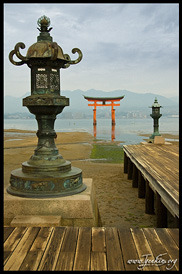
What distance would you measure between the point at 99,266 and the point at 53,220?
1502 mm

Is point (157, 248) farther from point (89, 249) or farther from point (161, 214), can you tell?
point (161, 214)

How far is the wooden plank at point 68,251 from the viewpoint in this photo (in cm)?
256

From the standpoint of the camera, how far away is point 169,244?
2.96 m

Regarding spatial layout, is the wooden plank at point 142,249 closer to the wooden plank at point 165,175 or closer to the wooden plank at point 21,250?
the wooden plank at point 165,175

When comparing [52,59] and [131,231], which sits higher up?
[52,59]

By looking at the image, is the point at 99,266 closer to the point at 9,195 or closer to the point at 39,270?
the point at 39,270

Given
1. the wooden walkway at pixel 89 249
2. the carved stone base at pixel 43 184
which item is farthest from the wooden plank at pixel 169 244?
the carved stone base at pixel 43 184

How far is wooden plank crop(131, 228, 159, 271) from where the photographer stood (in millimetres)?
2549

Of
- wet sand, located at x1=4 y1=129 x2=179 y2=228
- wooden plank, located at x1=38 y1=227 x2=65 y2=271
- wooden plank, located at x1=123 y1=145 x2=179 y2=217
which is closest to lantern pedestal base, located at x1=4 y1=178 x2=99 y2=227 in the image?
wooden plank, located at x1=38 y1=227 x2=65 y2=271

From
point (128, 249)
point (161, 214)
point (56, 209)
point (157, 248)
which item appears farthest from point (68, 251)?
point (161, 214)

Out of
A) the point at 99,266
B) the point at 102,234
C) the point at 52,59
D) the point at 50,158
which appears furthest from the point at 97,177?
the point at 99,266

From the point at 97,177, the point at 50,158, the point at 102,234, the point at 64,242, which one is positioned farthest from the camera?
the point at 97,177

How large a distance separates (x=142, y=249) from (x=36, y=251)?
1097 mm

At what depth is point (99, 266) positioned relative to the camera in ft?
8.34
